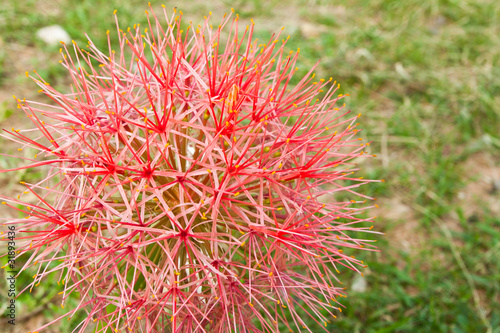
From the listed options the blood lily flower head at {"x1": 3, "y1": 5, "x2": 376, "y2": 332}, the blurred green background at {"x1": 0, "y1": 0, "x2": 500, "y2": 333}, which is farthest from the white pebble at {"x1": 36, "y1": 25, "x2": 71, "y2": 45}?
the blood lily flower head at {"x1": 3, "y1": 5, "x2": 376, "y2": 332}

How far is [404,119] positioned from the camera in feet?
10.8

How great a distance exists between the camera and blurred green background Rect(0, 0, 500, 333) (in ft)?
7.76

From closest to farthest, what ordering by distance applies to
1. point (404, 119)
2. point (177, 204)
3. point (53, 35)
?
point (177, 204)
point (53, 35)
point (404, 119)

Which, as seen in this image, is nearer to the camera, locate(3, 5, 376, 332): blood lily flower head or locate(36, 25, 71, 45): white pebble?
locate(3, 5, 376, 332): blood lily flower head

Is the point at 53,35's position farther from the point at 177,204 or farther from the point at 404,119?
the point at 404,119

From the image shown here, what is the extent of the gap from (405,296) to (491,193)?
3.80 ft

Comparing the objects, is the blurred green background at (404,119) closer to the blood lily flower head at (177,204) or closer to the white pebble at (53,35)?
the white pebble at (53,35)

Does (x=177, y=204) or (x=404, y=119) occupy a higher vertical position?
(x=177, y=204)

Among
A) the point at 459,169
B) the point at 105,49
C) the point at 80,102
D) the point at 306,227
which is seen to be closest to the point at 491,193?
the point at 459,169

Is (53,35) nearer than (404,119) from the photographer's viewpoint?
Yes

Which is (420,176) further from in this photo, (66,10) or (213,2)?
(66,10)

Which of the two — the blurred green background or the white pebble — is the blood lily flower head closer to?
the blurred green background

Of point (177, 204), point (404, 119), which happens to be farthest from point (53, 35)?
point (404, 119)

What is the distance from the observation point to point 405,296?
7.74 feet
